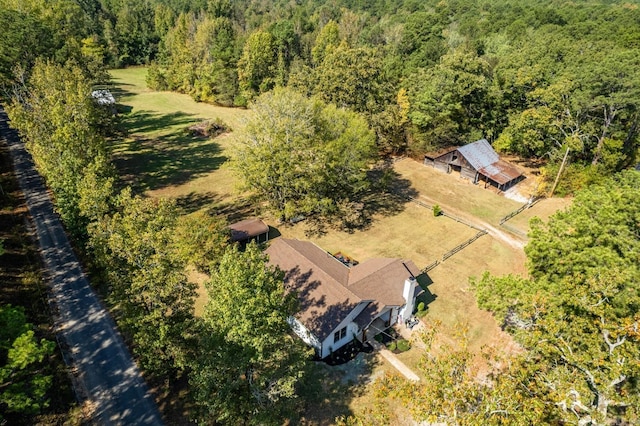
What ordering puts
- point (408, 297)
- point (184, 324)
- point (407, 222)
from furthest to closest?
point (407, 222), point (408, 297), point (184, 324)

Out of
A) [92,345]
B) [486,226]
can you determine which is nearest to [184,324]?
[92,345]

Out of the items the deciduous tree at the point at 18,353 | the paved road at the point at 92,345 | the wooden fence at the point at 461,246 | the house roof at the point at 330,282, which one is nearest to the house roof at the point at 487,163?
the wooden fence at the point at 461,246

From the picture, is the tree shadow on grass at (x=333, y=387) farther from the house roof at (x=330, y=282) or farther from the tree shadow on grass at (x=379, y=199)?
the tree shadow on grass at (x=379, y=199)

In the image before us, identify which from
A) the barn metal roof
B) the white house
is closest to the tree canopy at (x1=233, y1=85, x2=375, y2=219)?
the white house

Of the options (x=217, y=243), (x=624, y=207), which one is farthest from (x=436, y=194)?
(x=217, y=243)

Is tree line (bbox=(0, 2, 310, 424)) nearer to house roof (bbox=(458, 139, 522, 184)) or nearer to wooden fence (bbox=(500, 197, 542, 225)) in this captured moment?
wooden fence (bbox=(500, 197, 542, 225))

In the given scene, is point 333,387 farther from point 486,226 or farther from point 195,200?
point 195,200
